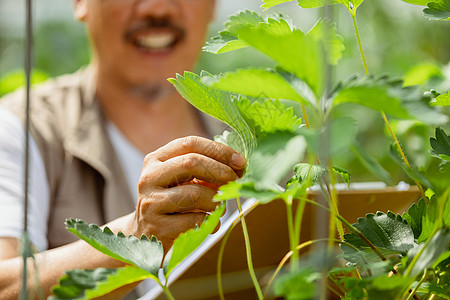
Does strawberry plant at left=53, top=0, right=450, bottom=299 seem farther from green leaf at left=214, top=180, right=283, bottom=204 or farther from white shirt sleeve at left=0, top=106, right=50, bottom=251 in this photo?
white shirt sleeve at left=0, top=106, right=50, bottom=251

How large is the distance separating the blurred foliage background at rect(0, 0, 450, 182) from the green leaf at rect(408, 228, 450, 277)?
120 cm

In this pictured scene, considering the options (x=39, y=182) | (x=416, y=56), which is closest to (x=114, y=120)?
(x=39, y=182)

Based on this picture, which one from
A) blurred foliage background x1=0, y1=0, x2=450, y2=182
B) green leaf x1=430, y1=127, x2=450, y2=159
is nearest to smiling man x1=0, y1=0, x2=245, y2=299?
blurred foliage background x1=0, y1=0, x2=450, y2=182

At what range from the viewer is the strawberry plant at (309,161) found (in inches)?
7.7

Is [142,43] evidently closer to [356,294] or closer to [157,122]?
[157,122]

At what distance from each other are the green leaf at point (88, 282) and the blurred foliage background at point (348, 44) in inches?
48.6

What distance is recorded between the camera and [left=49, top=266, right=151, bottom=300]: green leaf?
0.22 metres

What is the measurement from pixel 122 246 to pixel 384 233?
114 mm

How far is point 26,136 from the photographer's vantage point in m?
0.23

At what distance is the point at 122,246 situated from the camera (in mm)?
247

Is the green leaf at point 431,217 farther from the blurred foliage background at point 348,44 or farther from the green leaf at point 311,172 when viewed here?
the blurred foliage background at point 348,44

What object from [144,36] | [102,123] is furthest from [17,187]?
[144,36]

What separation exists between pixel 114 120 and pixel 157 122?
0.30 feet

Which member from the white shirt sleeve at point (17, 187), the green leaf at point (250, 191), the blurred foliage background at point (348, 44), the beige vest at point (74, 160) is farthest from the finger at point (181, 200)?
the blurred foliage background at point (348, 44)
